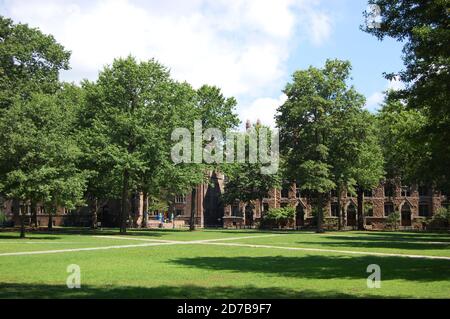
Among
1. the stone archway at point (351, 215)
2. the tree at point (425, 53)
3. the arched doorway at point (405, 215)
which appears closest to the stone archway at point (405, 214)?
the arched doorway at point (405, 215)

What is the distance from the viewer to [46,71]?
163 feet

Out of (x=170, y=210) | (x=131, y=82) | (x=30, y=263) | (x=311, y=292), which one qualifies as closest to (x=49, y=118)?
(x=131, y=82)

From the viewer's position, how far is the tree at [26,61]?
147 feet

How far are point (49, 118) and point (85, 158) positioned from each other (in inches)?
239

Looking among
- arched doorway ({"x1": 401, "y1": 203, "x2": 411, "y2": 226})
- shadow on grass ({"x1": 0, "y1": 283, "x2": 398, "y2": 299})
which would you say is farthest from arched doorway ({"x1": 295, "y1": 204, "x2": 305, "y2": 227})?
shadow on grass ({"x1": 0, "y1": 283, "x2": 398, "y2": 299})

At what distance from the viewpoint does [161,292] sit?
1133cm

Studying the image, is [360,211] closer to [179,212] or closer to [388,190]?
[388,190]

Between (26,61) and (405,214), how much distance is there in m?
57.2

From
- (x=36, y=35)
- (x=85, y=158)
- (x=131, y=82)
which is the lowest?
(x=85, y=158)

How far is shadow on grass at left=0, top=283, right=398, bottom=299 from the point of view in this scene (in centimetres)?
1072

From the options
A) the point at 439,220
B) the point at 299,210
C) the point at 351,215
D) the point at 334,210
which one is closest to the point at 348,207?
the point at 351,215

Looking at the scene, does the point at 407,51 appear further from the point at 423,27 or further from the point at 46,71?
the point at 46,71

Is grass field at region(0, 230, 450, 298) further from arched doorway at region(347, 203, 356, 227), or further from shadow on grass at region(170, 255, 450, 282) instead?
arched doorway at region(347, 203, 356, 227)

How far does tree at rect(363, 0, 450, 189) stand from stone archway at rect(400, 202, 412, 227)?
5919 cm
